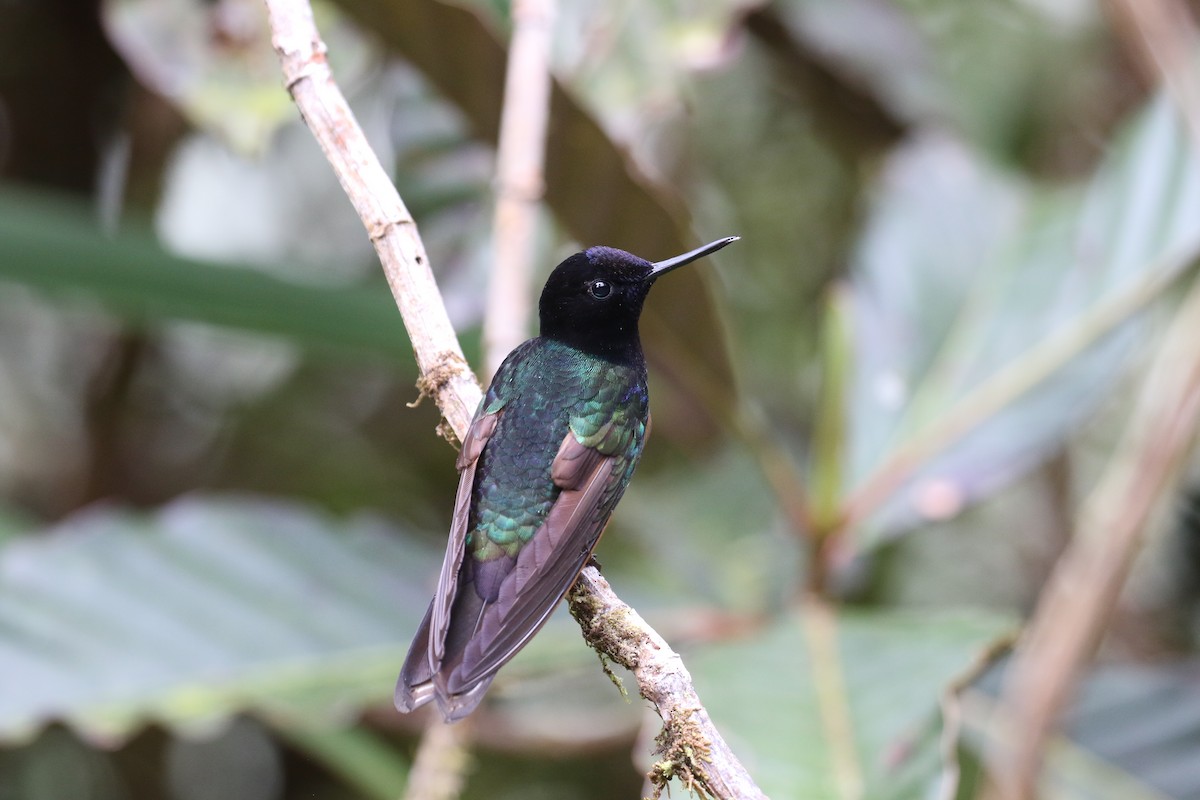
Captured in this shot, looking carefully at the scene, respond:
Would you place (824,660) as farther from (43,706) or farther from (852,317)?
(43,706)

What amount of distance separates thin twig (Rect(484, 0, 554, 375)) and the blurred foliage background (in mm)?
151

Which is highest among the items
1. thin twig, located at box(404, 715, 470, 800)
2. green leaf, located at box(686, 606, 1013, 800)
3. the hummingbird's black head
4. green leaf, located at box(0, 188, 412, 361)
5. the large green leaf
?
the large green leaf

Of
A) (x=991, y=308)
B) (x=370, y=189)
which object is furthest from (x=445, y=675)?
(x=991, y=308)

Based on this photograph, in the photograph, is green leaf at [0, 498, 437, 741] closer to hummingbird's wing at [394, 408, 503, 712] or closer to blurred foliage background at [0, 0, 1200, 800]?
blurred foliage background at [0, 0, 1200, 800]

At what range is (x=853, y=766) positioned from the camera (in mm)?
1654

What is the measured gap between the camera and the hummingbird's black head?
1753 mm

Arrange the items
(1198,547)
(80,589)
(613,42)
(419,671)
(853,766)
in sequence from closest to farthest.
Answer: (419,671)
(853,766)
(80,589)
(613,42)
(1198,547)

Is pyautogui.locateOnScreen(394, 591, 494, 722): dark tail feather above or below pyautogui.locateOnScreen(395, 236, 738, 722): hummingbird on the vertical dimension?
below

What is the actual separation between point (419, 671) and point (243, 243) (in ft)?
8.86

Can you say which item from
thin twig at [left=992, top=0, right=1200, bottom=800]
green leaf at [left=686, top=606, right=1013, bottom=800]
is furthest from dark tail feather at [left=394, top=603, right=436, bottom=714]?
thin twig at [left=992, top=0, right=1200, bottom=800]

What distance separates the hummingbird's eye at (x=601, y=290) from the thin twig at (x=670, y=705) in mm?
537

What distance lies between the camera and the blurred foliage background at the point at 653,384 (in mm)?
2070

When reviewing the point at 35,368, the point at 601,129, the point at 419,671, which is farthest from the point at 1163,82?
the point at 35,368

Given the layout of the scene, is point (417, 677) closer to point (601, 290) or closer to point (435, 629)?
point (435, 629)
